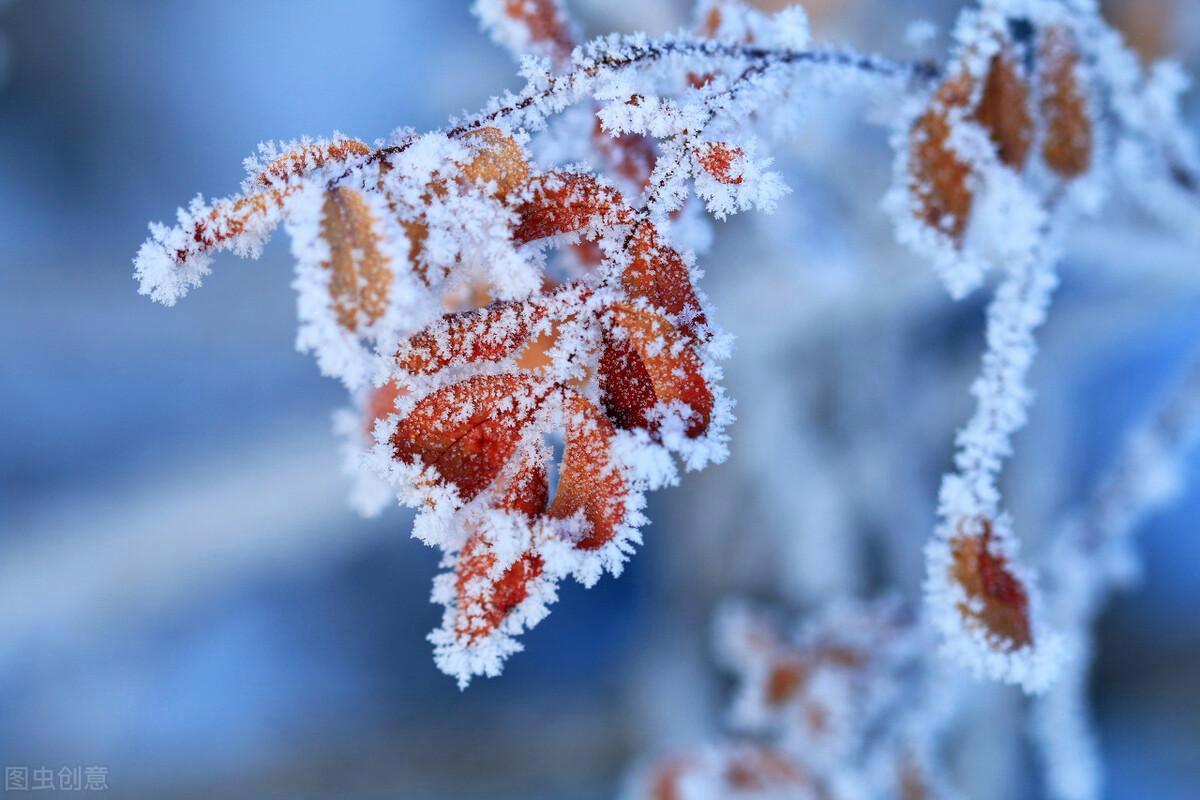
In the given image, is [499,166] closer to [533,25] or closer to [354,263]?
[354,263]

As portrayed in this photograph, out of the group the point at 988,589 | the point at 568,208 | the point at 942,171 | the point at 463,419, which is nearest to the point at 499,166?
the point at 568,208

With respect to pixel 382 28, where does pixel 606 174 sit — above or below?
below

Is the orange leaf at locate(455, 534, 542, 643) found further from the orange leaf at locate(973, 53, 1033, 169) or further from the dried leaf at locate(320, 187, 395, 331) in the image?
the orange leaf at locate(973, 53, 1033, 169)

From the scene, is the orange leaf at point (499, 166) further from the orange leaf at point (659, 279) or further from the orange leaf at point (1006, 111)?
the orange leaf at point (1006, 111)

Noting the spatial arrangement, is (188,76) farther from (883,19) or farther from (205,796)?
(205,796)

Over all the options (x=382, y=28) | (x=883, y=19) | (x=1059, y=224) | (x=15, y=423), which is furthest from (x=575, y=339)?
(x=15, y=423)

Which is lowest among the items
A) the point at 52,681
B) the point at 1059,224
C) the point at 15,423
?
the point at 1059,224
